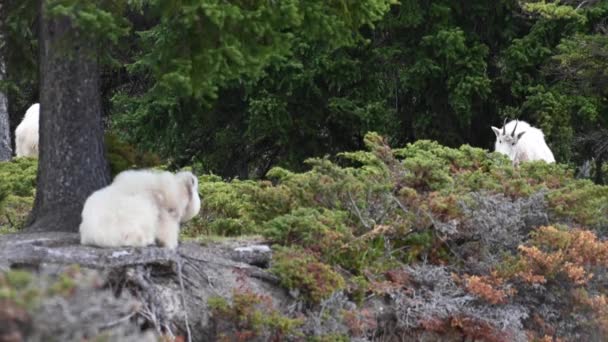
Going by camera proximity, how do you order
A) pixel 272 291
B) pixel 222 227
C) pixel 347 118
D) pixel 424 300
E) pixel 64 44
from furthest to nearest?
pixel 347 118 < pixel 222 227 < pixel 424 300 < pixel 272 291 < pixel 64 44

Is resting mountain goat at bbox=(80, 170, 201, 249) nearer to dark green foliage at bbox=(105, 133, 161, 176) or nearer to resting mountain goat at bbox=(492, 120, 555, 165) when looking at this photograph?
dark green foliage at bbox=(105, 133, 161, 176)

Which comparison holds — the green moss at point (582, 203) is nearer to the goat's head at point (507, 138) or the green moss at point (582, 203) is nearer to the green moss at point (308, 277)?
the green moss at point (308, 277)

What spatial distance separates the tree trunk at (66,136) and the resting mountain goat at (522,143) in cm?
903

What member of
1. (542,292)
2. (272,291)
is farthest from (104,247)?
(542,292)

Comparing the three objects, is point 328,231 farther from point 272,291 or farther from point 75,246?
point 75,246

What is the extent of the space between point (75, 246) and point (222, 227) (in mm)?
2888

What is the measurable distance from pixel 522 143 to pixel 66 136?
31.6ft

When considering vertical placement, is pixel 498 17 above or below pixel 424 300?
above

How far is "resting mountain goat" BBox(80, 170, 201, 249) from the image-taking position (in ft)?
27.2

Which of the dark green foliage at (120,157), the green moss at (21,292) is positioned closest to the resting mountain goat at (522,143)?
the dark green foliage at (120,157)

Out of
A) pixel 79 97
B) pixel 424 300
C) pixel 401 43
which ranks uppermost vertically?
pixel 401 43

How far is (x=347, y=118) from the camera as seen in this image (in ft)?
60.5

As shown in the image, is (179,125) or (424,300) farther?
(179,125)

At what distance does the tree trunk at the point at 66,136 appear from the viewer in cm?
918
